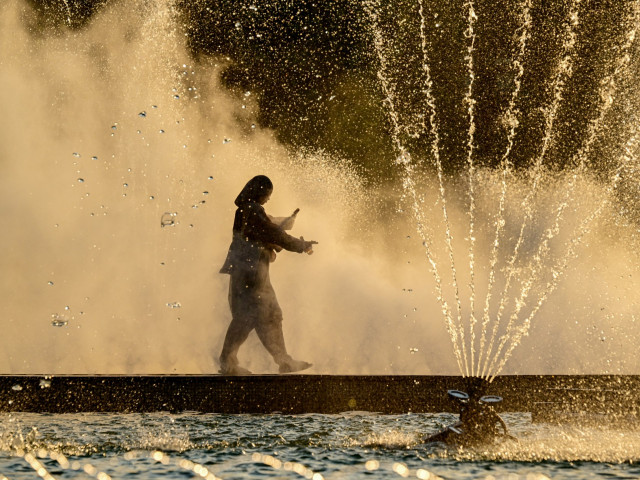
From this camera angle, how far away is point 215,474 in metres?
5.48

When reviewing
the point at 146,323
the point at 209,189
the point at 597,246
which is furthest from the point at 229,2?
the point at 597,246

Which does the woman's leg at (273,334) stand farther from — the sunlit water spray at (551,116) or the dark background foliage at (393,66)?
the sunlit water spray at (551,116)

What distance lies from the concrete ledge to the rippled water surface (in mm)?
184

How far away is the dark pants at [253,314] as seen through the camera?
977 centimetres

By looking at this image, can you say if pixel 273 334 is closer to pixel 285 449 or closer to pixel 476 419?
pixel 285 449

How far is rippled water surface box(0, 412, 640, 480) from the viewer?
559 centimetres

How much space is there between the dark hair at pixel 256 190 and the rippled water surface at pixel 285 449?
2602mm

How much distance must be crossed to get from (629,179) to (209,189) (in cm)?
886

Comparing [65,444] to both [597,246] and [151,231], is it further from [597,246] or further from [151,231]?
[597,246]

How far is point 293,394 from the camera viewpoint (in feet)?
27.7

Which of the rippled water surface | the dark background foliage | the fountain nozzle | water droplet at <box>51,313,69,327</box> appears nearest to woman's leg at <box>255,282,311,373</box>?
the rippled water surface

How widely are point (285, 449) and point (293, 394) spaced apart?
202 centimetres

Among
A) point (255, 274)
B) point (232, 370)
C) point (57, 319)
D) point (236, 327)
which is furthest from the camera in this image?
point (57, 319)

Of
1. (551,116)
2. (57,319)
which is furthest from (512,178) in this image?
(57,319)
